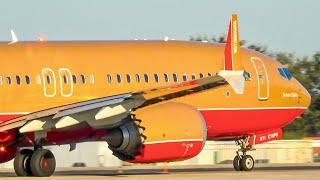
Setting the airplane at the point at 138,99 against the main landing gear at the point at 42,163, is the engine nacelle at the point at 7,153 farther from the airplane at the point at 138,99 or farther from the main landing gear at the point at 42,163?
the main landing gear at the point at 42,163

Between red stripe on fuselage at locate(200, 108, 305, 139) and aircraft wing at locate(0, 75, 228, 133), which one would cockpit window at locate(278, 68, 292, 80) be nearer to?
red stripe on fuselage at locate(200, 108, 305, 139)

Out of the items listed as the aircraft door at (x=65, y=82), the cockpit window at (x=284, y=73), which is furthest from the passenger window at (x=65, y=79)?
the cockpit window at (x=284, y=73)

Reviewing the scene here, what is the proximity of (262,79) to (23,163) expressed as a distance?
10292 mm

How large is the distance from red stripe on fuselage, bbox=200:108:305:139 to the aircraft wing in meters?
5.29

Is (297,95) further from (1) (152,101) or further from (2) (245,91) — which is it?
(1) (152,101)

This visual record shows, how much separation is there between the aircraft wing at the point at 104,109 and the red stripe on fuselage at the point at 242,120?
5294mm

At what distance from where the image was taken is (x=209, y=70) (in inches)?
1742

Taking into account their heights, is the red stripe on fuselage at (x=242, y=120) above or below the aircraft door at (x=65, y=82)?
below

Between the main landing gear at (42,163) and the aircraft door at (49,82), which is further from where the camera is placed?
the aircraft door at (49,82)

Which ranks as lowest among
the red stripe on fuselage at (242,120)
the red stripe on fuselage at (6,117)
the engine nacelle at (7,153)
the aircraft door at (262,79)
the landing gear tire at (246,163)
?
the landing gear tire at (246,163)

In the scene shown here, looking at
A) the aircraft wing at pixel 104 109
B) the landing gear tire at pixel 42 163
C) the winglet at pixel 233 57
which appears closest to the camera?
the winglet at pixel 233 57

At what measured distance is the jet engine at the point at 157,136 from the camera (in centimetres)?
3903

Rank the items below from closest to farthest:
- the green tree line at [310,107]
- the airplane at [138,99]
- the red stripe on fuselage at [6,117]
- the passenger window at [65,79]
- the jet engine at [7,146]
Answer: the airplane at [138,99]
the jet engine at [7,146]
the red stripe on fuselage at [6,117]
the passenger window at [65,79]
the green tree line at [310,107]

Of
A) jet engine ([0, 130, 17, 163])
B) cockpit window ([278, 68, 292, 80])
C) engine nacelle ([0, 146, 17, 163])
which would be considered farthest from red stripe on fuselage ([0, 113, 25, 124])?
cockpit window ([278, 68, 292, 80])
